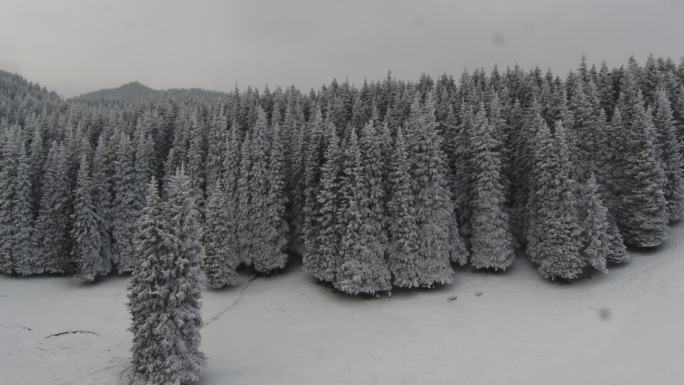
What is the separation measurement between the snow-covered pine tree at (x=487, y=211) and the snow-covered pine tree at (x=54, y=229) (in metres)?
42.5

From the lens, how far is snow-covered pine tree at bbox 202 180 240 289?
37.7 m

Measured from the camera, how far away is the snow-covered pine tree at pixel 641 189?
3484cm

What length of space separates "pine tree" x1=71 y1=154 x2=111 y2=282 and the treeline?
138mm

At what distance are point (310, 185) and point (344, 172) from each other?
16.7ft

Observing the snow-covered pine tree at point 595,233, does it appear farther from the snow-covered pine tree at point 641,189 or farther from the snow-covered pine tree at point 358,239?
the snow-covered pine tree at point 358,239

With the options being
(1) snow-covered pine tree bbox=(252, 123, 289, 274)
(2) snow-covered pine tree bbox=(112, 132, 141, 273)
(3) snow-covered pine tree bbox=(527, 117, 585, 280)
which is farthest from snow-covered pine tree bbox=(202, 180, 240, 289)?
(3) snow-covered pine tree bbox=(527, 117, 585, 280)

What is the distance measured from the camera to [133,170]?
47.4 meters

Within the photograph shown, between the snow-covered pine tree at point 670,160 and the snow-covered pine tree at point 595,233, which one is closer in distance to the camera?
the snow-covered pine tree at point 595,233

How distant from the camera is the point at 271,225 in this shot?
133 ft

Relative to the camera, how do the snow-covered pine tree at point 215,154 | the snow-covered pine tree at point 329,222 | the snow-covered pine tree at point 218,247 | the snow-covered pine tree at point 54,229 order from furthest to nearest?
the snow-covered pine tree at point 215,154
the snow-covered pine tree at point 54,229
the snow-covered pine tree at point 218,247
the snow-covered pine tree at point 329,222

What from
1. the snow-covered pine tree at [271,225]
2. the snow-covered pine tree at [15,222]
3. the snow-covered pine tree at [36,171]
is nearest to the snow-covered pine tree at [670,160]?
the snow-covered pine tree at [271,225]

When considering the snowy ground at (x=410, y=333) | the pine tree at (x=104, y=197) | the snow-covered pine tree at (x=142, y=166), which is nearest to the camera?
the snowy ground at (x=410, y=333)

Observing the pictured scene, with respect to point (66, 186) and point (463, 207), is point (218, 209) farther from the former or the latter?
point (463, 207)

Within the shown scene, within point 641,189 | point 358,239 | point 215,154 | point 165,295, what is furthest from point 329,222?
point 641,189
